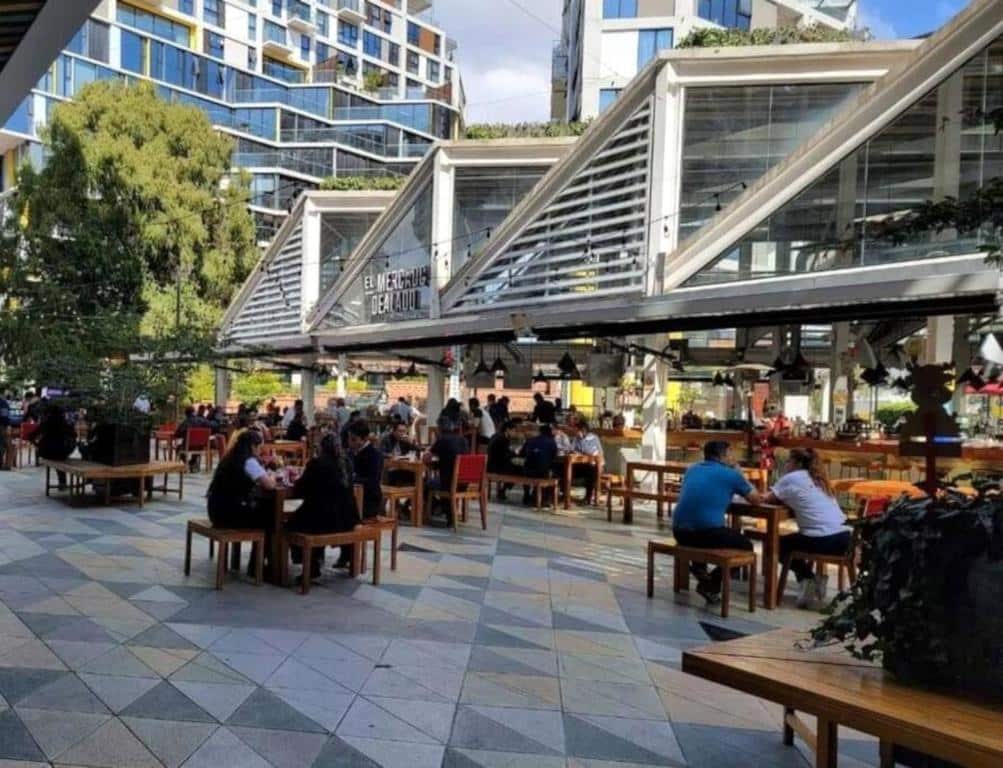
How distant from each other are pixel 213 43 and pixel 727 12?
38.4m

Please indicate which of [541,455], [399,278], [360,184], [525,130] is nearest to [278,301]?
[360,184]

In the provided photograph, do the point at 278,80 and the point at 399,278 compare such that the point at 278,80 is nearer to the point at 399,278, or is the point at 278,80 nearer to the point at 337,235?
the point at 337,235

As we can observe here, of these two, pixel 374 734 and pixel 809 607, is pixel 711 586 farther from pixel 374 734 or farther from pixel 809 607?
pixel 374 734

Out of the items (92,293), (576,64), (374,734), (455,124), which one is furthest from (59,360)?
(455,124)

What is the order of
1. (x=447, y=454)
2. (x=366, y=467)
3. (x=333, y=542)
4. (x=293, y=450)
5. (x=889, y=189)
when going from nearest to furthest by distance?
(x=333, y=542), (x=366, y=467), (x=447, y=454), (x=889, y=189), (x=293, y=450)

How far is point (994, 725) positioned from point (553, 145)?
49.6 feet

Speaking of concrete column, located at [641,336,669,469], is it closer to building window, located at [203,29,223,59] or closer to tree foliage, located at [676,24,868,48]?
tree foliage, located at [676,24,868,48]

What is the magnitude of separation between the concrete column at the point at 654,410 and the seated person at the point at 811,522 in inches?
236

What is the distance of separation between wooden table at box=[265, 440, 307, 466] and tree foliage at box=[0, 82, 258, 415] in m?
13.3

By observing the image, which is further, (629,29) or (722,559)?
(629,29)

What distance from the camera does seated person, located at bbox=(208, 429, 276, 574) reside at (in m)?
6.62

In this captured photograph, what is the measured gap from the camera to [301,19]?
2613 inches

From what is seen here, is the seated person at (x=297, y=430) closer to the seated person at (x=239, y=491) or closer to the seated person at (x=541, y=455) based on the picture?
the seated person at (x=541, y=455)

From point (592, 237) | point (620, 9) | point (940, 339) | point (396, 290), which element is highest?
point (620, 9)
